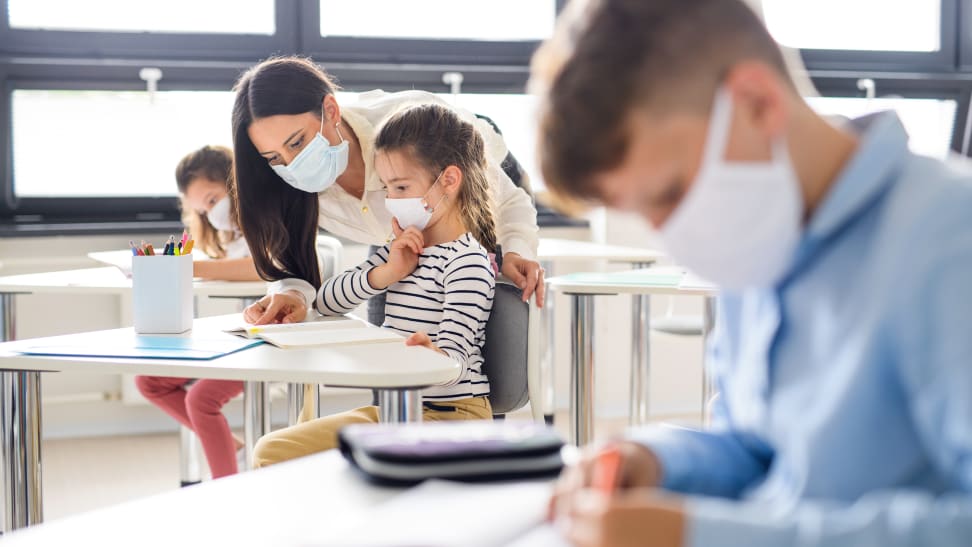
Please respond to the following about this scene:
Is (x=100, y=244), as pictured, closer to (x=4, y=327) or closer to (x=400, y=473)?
(x=4, y=327)

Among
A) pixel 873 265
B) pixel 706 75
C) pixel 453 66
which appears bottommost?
pixel 873 265

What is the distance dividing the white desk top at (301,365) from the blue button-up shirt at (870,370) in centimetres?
67

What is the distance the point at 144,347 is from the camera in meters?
1.57

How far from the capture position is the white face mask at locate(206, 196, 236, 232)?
2.89m

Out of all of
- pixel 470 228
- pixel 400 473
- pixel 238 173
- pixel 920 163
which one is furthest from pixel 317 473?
pixel 238 173

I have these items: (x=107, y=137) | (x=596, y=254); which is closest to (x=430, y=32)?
(x=107, y=137)

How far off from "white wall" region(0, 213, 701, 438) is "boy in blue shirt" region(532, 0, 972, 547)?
280 centimetres

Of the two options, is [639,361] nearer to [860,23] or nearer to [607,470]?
[860,23]

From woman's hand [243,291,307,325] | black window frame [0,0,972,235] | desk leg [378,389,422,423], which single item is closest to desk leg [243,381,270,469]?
woman's hand [243,291,307,325]

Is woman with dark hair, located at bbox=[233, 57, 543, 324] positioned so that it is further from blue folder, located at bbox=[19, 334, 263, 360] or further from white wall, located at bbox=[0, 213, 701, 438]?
white wall, located at bbox=[0, 213, 701, 438]

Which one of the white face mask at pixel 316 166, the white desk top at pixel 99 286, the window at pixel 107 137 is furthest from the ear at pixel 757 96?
the window at pixel 107 137

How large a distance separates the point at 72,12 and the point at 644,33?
11.3 feet

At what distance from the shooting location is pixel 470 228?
2029mm

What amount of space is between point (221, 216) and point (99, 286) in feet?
1.68
